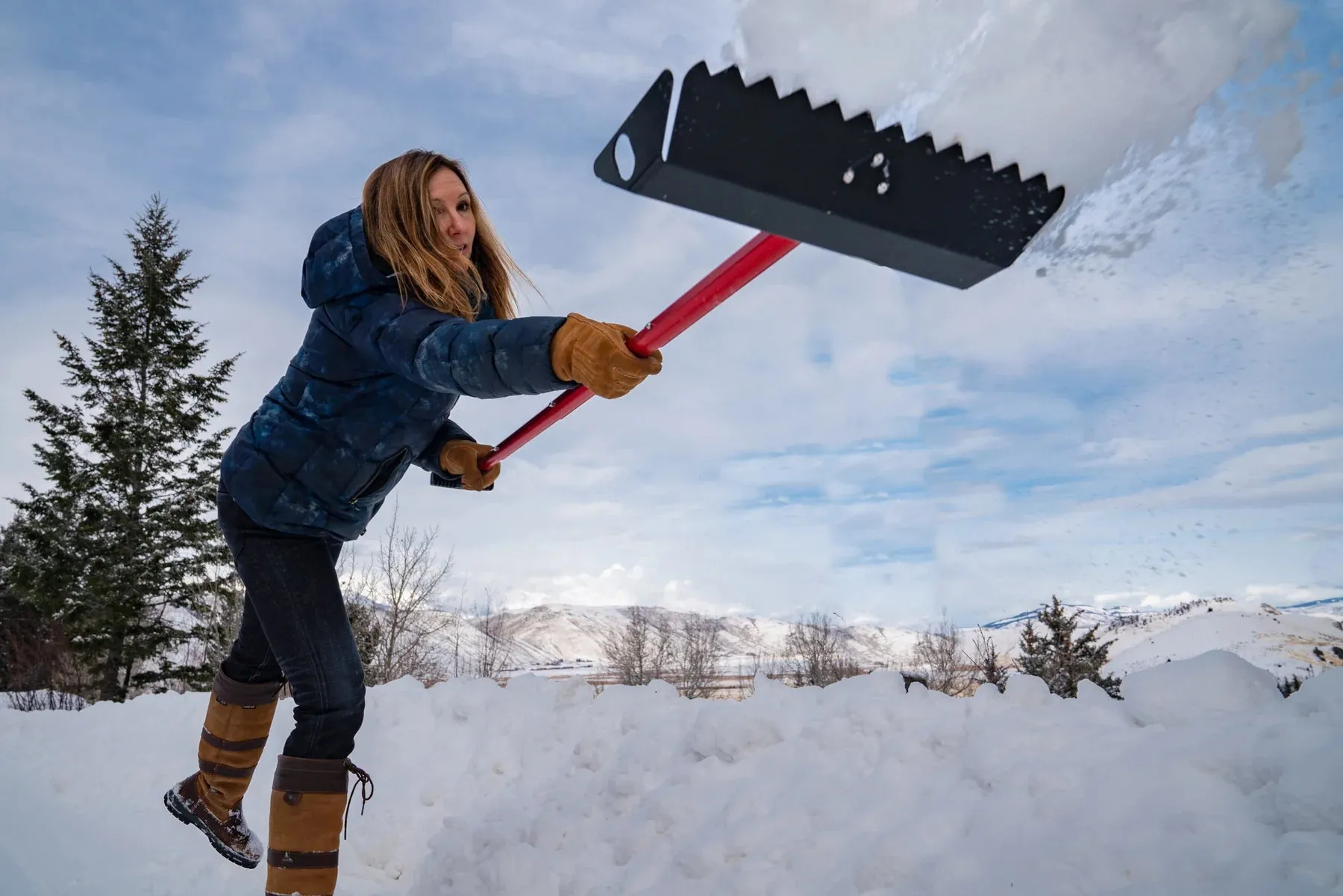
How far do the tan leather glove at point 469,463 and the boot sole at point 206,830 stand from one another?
4.59ft

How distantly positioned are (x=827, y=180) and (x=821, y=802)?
180 centimetres

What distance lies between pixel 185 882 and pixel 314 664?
1707 millimetres

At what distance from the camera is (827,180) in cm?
128

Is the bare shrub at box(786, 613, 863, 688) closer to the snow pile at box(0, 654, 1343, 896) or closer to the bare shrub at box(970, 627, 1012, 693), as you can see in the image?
the bare shrub at box(970, 627, 1012, 693)

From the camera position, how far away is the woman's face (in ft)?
7.19

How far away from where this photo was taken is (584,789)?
3.08 m

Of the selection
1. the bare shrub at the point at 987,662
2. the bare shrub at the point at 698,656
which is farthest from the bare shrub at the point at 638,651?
the bare shrub at the point at 987,662

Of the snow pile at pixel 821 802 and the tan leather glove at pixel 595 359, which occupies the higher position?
the tan leather glove at pixel 595 359

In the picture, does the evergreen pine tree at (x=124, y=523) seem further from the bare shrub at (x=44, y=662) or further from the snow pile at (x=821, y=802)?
the snow pile at (x=821, y=802)

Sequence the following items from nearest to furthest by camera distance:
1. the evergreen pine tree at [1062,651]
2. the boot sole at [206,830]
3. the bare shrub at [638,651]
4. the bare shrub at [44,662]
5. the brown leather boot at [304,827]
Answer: the brown leather boot at [304,827]
the boot sole at [206,830]
the bare shrub at [44,662]
the evergreen pine tree at [1062,651]
the bare shrub at [638,651]

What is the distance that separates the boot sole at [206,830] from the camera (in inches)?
99.3

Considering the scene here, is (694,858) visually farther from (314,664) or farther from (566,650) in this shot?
(566,650)

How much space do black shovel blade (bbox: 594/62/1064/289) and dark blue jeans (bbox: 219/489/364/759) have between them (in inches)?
58.8

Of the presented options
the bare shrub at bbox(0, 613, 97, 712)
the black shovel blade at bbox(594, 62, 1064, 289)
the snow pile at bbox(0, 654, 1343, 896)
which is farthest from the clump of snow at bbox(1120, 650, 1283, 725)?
the bare shrub at bbox(0, 613, 97, 712)
